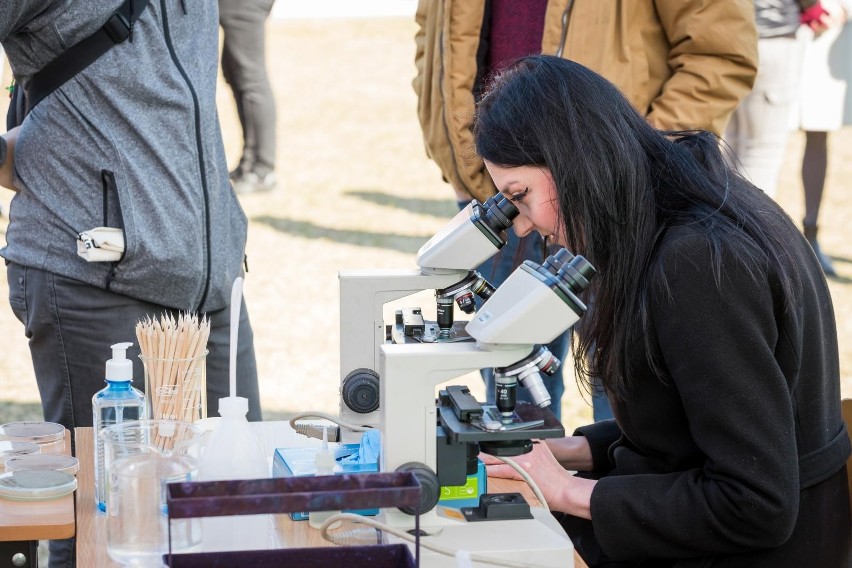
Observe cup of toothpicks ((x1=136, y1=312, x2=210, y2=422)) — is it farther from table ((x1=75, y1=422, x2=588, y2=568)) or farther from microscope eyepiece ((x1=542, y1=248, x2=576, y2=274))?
microscope eyepiece ((x1=542, y1=248, x2=576, y2=274))

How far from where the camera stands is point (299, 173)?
319 inches

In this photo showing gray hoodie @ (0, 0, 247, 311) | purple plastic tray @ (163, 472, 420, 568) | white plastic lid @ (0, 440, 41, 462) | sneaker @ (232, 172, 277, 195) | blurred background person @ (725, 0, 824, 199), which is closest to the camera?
purple plastic tray @ (163, 472, 420, 568)

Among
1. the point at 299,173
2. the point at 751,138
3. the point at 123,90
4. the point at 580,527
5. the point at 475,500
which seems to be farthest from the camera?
the point at 299,173

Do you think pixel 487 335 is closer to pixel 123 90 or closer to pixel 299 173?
pixel 123 90

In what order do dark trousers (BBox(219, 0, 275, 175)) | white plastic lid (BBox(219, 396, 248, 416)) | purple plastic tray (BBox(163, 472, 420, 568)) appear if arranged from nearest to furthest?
1. purple plastic tray (BBox(163, 472, 420, 568))
2. white plastic lid (BBox(219, 396, 248, 416))
3. dark trousers (BBox(219, 0, 275, 175))

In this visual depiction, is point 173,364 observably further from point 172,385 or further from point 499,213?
point 499,213

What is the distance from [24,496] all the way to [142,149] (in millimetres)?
830

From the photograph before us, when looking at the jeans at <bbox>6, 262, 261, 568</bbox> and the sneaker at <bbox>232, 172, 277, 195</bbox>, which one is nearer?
the jeans at <bbox>6, 262, 261, 568</bbox>

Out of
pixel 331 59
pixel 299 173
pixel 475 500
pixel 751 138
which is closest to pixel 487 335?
pixel 475 500

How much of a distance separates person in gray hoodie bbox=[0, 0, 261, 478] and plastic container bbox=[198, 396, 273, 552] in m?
0.78

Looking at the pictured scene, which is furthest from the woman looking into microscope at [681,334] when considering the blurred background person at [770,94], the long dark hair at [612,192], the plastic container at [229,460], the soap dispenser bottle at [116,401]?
the blurred background person at [770,94]

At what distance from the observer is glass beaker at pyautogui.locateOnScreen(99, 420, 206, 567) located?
1.39 metres

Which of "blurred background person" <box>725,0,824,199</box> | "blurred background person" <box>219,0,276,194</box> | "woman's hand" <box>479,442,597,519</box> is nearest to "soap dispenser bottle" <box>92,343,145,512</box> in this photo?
"woman's hand" <box>479,442,597,519</box>

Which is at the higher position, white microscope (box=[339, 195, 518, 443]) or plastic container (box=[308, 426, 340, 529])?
white microscope (box=[339, 195, 518, 443])
